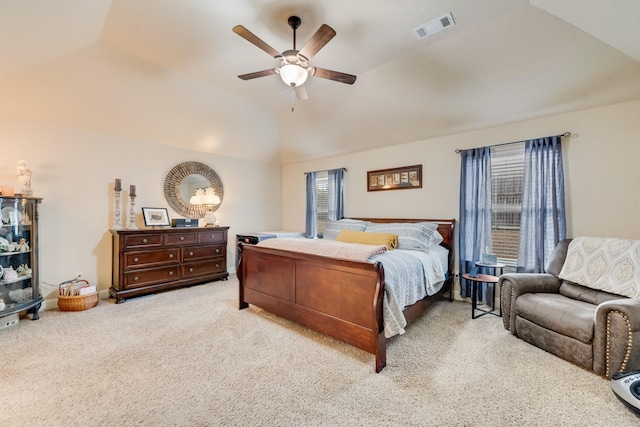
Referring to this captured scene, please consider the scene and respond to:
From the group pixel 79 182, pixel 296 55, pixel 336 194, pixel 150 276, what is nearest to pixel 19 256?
pixel 79 182

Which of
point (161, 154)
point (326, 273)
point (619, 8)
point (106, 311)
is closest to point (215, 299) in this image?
point (106, 311)

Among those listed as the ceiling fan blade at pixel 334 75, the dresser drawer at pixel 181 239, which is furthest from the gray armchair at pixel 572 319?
the dresser drawer at pixel 181 239

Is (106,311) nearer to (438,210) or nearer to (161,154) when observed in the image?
(161,154)

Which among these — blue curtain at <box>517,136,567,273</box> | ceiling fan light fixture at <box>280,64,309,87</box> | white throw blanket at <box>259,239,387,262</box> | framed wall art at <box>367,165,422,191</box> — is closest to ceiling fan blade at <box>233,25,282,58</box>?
ceiling fan light fixture at <box>280,64,309,87</box>

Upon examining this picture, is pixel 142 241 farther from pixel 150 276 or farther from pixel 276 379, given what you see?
pixel 276 379

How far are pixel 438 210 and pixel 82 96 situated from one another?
16.6ft

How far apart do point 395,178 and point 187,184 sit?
3.69m

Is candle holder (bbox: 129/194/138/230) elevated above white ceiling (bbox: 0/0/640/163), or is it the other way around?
white ceiling (bbox: 0/0/640/163)

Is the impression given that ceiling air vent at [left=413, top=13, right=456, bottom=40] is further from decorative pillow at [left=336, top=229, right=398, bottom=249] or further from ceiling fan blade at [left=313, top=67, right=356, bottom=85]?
decorative pillow at [left=336, top=229, right=398, bottom=249]

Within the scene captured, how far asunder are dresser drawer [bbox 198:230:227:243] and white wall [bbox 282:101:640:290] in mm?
3162

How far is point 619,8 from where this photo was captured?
187 centimetres

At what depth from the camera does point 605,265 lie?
259 cm

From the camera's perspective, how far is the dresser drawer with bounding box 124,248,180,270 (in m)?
3.82

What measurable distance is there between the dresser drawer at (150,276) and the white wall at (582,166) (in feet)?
12.4
